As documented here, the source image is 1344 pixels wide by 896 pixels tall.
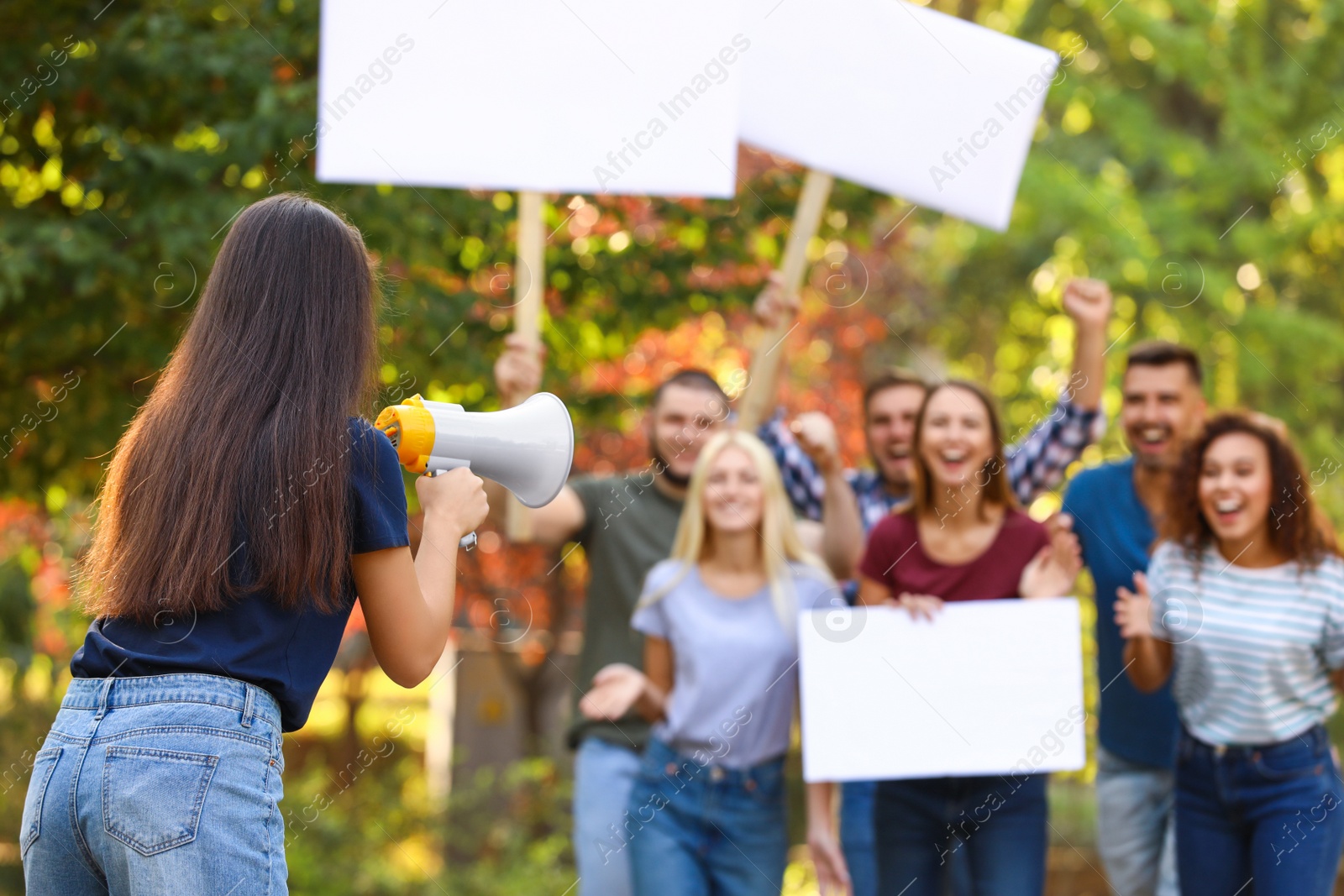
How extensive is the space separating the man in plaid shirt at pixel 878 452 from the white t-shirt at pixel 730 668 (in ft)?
1.31

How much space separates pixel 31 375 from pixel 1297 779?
4457 millimetres

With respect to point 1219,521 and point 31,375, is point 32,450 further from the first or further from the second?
point 1219,521

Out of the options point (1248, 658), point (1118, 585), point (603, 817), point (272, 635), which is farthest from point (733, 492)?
point (272, 635)

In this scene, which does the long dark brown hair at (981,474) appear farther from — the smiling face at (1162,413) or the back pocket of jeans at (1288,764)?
the back pocket of jeans at (1288,764)

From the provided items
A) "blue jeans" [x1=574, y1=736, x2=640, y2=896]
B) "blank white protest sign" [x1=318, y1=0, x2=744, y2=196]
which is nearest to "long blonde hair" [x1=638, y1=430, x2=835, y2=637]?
"blue jeans" [x1=574, y1=736, x2=640, y2=896]

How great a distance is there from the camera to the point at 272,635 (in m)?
2.08

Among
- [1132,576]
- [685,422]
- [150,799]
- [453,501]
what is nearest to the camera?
[150,799]

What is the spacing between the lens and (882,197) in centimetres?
582

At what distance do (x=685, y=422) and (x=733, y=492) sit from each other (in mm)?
486

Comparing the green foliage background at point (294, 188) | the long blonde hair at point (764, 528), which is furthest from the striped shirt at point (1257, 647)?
the green foliage background at point (294, 188)

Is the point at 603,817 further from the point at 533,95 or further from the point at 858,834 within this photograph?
the point at 533,95

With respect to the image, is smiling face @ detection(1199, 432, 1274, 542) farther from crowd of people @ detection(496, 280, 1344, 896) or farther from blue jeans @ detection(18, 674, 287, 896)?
blue jeans @ detection(18, 674, 287, 896)

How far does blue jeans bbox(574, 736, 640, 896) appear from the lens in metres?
4.14

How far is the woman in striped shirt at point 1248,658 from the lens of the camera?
3480 millimetres
